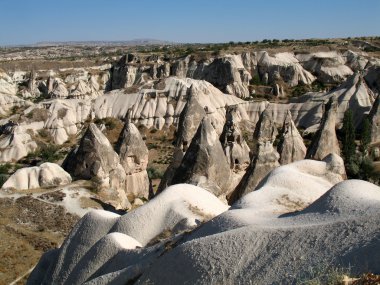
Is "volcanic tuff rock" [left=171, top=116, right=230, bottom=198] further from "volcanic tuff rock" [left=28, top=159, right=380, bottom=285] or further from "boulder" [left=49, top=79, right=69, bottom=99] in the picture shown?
"boulder" [left=49, top=79, right=69, bottom=99]

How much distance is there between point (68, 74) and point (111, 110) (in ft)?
115

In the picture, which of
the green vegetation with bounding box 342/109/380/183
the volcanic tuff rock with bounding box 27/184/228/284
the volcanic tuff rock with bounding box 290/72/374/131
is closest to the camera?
the volcanic tuff rock with bounding box 27/184/228/284

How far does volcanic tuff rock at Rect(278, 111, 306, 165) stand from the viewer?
826 inches

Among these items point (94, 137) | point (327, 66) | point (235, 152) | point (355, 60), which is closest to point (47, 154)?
point (94, 137)

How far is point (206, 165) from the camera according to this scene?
645 inches

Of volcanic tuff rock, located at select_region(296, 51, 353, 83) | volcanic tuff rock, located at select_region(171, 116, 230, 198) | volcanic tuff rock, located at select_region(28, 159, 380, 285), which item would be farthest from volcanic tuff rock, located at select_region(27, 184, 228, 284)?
volcanic tuff rock, located at select_region(296, 51, 353, 83)

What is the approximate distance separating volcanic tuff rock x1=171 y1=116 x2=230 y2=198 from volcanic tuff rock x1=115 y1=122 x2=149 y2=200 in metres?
5.49

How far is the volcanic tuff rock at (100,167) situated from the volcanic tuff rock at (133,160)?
5.94 ft

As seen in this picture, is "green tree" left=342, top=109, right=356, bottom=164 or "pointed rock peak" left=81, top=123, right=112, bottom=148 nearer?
"pointed rock peak" left=81, top=123, right=112, bottom=148

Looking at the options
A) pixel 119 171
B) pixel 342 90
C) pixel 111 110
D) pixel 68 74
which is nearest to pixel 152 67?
pixel 68 74


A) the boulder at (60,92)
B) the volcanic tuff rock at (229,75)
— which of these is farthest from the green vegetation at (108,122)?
the boulder at (60,92)

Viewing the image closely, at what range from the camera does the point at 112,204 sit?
18578mm

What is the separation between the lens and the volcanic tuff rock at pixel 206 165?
16.4 m

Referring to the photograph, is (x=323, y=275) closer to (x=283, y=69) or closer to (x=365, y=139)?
(x=365, y=139)
